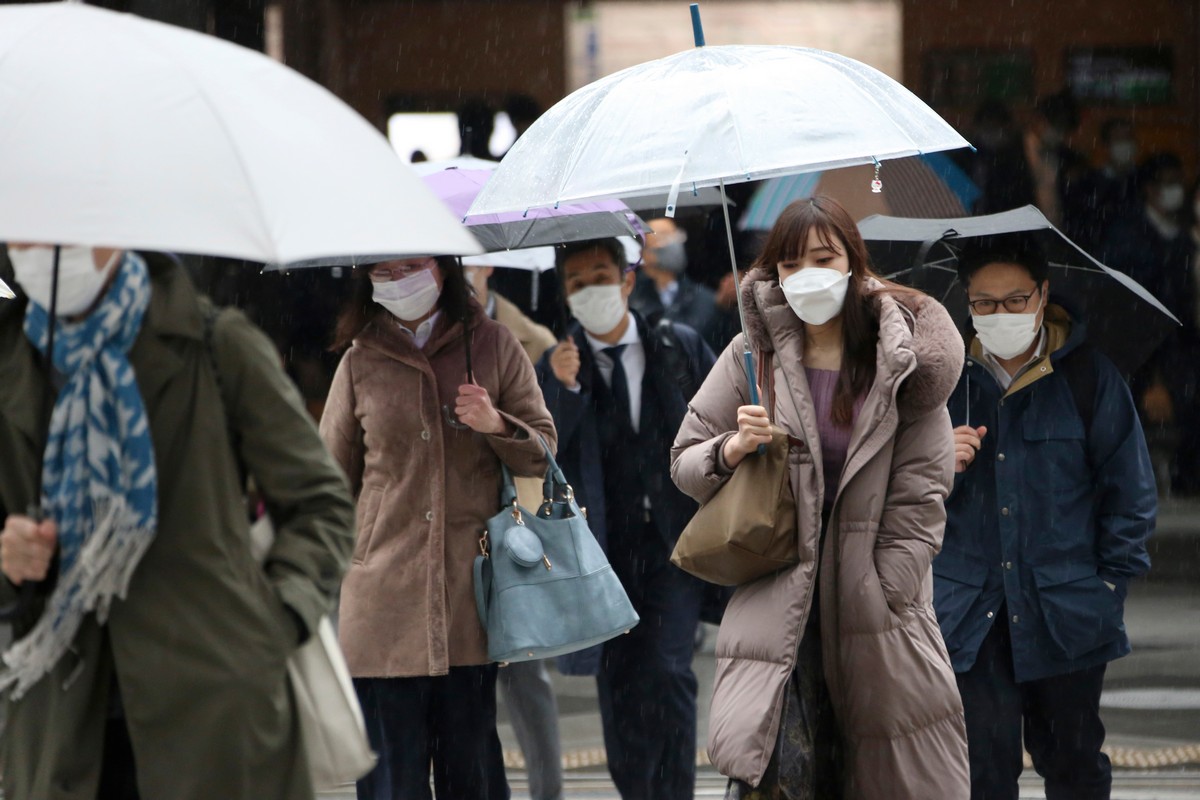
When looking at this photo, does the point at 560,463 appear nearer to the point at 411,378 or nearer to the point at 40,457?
the point at 411,378

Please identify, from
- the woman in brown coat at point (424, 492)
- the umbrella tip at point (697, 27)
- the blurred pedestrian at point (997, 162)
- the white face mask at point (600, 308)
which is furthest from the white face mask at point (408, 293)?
the blurred pedestrian at point (997, 162)

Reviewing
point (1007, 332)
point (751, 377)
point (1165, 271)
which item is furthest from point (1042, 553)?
point (1165, 271)

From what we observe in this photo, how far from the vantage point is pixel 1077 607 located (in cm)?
500

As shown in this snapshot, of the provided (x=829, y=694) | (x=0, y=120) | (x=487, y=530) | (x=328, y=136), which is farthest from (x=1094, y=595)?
(x=0, y=120)

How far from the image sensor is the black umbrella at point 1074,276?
526 centimetres

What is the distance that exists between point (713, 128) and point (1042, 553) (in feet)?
5.23

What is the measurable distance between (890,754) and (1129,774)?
2573 millimetres

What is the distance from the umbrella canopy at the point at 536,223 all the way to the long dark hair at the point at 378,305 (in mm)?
329

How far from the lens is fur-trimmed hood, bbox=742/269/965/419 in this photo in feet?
14.1

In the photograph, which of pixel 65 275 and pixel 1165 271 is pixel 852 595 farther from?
pixel 1165 271

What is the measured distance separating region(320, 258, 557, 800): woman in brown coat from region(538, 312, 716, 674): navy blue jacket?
888 mm

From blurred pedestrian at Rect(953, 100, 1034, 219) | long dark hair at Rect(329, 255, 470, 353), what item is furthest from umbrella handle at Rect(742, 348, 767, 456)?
blurred pedestrian at Rect(953, 100, 1034, 219)

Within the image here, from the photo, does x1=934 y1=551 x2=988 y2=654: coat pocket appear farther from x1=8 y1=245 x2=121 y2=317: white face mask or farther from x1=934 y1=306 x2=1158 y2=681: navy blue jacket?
x1=8 y1=245 x2=121 y2=317: white face mask

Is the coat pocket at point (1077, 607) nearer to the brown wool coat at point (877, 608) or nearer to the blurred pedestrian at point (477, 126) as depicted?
the brown wool coat at point (877, 608)
